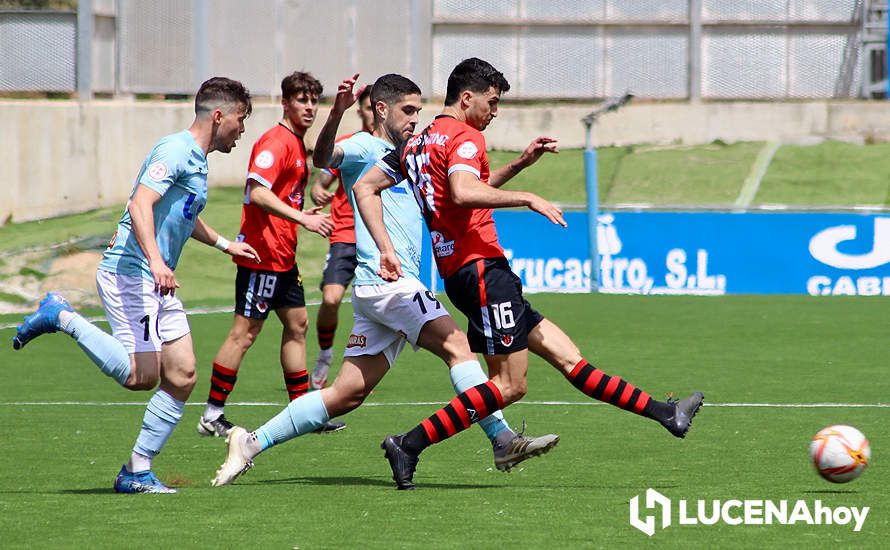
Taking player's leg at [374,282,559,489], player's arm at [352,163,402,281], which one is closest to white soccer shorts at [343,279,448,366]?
player's arm at [352,163,402,281]

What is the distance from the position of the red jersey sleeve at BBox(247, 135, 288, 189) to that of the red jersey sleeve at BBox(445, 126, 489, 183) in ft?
7.58

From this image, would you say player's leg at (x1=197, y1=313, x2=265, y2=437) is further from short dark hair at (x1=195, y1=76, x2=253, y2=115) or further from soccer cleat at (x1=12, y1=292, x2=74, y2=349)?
short dark hair at (x1=195, y1=76, x2=253, y2=115)

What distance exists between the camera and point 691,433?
8742 mm

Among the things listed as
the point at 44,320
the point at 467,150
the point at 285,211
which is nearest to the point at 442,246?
the point at 467,150

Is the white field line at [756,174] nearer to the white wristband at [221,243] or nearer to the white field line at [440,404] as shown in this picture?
the white field line at [440,404]

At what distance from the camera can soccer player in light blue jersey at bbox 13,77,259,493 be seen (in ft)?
22.6

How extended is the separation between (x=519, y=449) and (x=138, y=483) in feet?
5.81

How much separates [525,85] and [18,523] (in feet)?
71.2

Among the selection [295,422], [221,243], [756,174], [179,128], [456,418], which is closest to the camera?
[456,418]

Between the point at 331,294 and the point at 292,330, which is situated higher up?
the point at 331,294

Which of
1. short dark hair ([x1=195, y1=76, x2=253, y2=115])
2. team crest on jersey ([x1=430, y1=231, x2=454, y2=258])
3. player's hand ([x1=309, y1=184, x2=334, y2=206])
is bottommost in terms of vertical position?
team crest on jersey ([x1=430, y1=231, x2=454, y2=258])

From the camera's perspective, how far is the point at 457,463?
25.7 feet

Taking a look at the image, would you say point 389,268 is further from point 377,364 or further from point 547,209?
point 547,209

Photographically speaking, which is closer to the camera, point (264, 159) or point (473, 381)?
point (473, 381)
